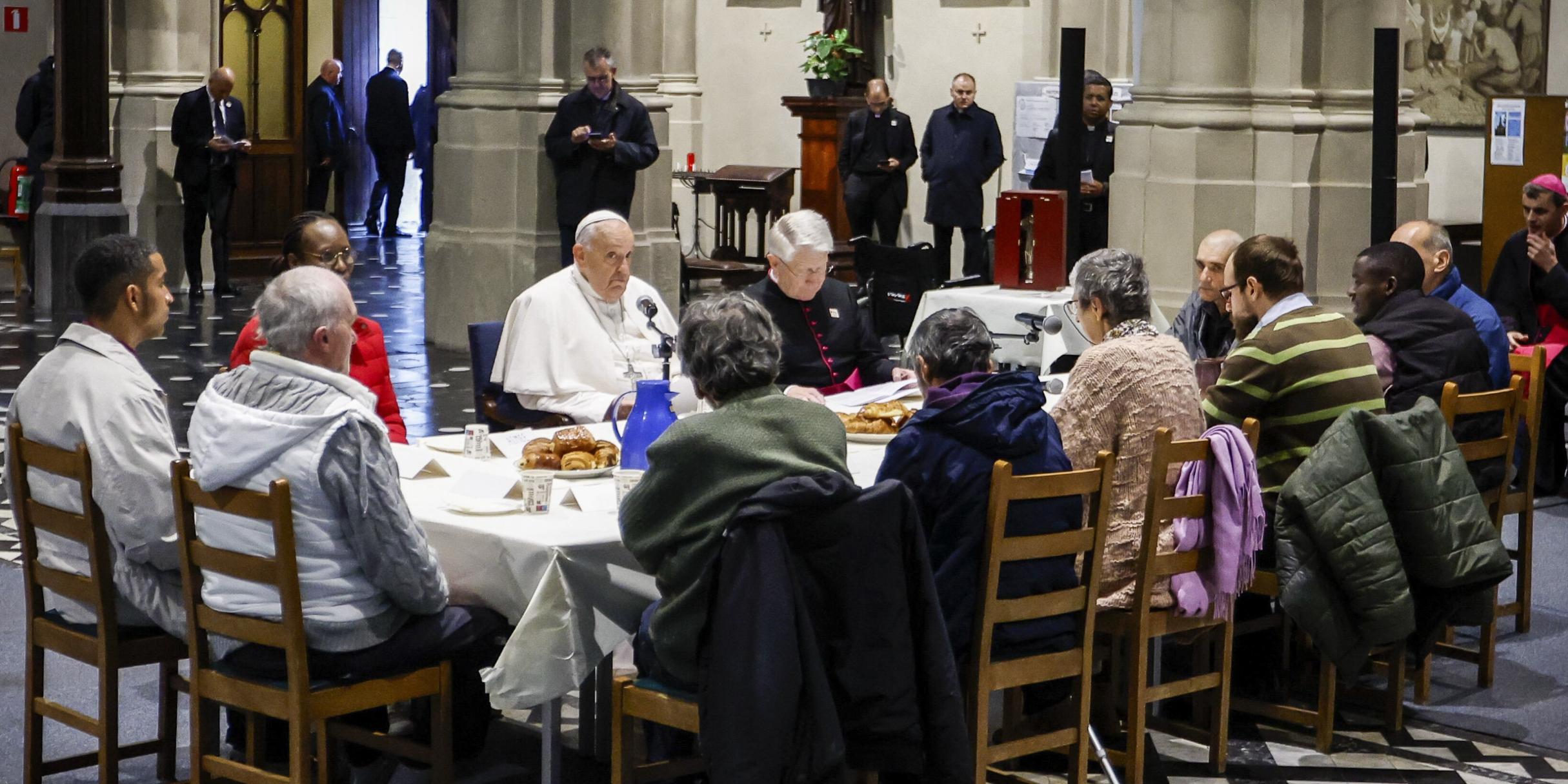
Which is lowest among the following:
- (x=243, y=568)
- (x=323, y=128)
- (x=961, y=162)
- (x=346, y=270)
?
(x=243, y=568)

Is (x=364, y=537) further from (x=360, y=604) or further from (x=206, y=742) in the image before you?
(x=206, y=742)

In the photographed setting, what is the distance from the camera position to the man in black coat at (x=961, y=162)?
12555 mm

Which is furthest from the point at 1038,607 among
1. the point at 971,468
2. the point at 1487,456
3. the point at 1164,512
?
the point at 1487,456

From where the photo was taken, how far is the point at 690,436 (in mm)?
3316

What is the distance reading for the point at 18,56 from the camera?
13945mm

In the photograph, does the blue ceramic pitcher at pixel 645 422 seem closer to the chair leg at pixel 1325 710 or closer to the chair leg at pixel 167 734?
the chair leg at pixel 167 734

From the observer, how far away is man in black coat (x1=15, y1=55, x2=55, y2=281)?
12656 millimetres

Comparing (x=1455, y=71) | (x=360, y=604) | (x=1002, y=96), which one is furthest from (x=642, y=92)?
(x=360, y=604)

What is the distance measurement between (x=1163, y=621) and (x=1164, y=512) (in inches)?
11.7

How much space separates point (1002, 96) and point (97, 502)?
1069 cm

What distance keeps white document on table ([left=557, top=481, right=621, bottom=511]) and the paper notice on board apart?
7.01m

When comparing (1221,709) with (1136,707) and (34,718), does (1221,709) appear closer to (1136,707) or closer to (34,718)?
(1136,707)

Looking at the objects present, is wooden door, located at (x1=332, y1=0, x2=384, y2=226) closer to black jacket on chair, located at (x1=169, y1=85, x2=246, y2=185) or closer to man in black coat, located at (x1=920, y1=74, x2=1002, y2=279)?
black jacket on chair, located at (x1=169, y1=85, x2=246, y2=185)

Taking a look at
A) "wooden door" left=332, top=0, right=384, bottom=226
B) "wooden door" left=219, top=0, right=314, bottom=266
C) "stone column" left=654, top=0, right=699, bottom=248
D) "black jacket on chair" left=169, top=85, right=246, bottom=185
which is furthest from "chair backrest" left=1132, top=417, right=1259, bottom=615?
"wooden door" left=332, top=0, right=384, bottom=226
